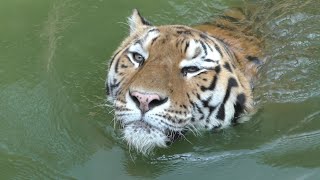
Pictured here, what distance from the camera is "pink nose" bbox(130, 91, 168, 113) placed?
3742 mm

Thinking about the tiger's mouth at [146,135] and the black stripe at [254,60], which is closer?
the tiger's mouth at [146,135]

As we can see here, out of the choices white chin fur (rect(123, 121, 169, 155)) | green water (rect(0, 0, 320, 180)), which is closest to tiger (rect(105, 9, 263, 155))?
white chin fur (rect(123, 121, 169, 155))

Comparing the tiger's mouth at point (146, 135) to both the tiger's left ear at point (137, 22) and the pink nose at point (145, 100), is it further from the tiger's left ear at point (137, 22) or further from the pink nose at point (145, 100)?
the tiger's left ear at point (137, 22)

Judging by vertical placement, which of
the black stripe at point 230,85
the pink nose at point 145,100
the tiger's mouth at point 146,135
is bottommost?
the tiger's mouth at point 146,135

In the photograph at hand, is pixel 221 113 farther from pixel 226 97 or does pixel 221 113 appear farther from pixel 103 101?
pixel 103 101

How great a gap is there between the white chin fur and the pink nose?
0.12m

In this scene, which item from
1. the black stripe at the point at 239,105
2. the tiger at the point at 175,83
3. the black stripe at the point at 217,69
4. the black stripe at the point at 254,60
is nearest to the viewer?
the tiger at the point at 175,83

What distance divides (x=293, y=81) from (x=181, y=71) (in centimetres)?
129

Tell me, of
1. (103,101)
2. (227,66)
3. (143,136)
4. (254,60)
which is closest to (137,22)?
(103,101)

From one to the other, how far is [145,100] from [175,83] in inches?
12.7

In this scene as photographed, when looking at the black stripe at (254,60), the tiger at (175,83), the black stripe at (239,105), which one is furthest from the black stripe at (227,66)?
the black stripe at (254,60)

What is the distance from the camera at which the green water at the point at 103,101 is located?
433 cm

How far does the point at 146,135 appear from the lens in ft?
12.8

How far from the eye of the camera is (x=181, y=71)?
161 inches
